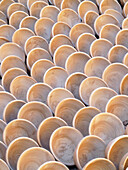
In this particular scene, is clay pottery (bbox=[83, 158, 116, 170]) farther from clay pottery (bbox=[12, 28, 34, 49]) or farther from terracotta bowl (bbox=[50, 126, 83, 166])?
clay pottery (bbox=[12, 28, 34, 49])

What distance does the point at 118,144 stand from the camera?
131 centimetres

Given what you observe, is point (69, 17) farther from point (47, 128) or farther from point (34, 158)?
point (34, 158)

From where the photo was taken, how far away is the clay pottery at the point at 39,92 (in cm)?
159

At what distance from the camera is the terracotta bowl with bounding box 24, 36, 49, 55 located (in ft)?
6.21

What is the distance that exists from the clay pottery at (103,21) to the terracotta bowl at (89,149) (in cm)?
98

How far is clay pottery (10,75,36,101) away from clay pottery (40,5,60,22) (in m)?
0.68

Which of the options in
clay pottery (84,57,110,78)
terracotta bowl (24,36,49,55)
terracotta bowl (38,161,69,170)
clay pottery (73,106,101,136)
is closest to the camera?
terracotta bowl (38,161,69,170)

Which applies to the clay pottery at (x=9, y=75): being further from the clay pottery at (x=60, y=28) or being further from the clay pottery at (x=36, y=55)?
the clay pottery at (x=60, y=28)

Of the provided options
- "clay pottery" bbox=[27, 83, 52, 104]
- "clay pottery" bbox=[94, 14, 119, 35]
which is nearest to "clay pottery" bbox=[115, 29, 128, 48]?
"clay pottery" bbox=[94, 14, 119, 35]

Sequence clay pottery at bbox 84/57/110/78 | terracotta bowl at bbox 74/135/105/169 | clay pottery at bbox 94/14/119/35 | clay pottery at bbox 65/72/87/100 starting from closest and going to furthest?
1. terracotta bowl at bbox 74/135/105/169
2. clay pottery at bbox 65/72/87/100
3. clay pottery at bbox 84/57/110/78
4. clay pottery at bbox 94/14/119/35

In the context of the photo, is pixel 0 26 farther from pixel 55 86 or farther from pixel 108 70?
pixel 108 70

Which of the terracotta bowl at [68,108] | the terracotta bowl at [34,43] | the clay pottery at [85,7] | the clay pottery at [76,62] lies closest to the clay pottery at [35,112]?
the terracotta bowl at [68,108]

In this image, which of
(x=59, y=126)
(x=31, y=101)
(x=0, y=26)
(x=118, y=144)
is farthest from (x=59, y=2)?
(x=118, y=144)

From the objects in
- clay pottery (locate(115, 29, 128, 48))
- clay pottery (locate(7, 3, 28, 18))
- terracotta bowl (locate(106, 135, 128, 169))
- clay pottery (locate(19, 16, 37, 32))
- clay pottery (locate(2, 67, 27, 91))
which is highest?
clay pottery (locate(7, 3, 28, 18))
